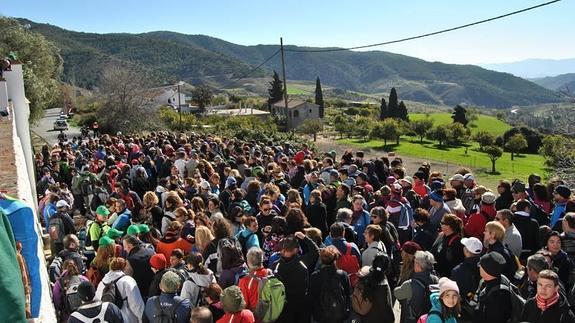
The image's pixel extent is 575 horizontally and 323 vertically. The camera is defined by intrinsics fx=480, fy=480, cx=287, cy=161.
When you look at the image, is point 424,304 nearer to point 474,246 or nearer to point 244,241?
point 474,246

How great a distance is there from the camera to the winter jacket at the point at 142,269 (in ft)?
19.8

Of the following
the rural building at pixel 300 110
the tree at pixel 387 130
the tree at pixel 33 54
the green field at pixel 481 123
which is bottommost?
the green field at pixel 481 123

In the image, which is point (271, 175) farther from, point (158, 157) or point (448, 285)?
point (448, 285)

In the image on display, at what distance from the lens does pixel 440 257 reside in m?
6.61

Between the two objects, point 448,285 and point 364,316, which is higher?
point 448,285

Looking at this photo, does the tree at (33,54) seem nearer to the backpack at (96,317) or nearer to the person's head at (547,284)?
the backpack at (96,317)

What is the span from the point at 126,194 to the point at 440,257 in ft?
20.0

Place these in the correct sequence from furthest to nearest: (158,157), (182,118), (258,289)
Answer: (182,118) < (158,157) < (258,289)

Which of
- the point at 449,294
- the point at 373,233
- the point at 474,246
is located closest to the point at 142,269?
the point at 373,233

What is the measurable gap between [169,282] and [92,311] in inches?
30.8

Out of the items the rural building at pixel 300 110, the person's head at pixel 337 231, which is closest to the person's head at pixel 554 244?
the person's head at pixel 337 231

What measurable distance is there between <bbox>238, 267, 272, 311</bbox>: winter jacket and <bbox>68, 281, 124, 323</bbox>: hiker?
135cm

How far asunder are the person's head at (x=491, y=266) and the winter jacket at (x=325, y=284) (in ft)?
5.07

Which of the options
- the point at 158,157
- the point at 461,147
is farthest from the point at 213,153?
the point at 461,147
